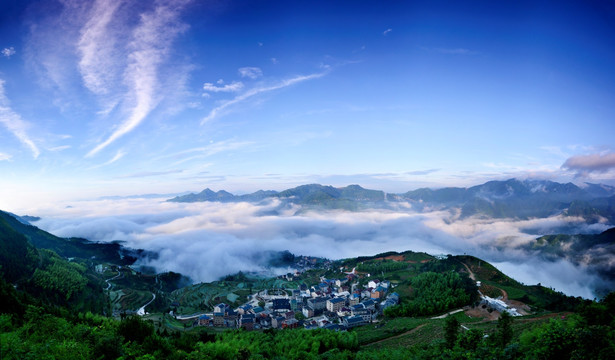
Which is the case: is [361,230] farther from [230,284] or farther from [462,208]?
[230,284]

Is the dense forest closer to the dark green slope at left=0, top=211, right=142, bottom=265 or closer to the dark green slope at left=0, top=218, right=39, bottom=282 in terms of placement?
the dark green slope at left=0, top=218, right=39, bottom=282

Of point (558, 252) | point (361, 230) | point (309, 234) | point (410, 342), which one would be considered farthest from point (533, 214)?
point (410, 342)

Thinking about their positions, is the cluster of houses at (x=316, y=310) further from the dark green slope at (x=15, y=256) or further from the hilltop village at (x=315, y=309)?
the dark green slope at (x=15, y=256)

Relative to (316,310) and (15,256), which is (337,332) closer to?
(316,310)

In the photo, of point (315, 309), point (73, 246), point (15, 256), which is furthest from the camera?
point (73, 246)

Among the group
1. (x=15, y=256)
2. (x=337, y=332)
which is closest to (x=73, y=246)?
(x=15, y=256)

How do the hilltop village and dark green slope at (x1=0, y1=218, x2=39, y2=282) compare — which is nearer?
the hilltop village

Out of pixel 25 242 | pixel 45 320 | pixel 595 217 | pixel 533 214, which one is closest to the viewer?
pixel 45 320

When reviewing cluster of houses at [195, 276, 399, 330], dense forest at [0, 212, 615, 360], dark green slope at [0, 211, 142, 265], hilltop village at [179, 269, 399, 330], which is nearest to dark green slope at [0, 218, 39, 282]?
dense forest at [0, 212, 615, 360]
